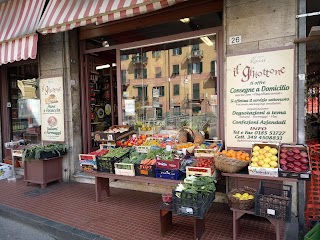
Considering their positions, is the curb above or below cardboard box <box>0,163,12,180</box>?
below

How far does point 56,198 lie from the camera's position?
565 cm

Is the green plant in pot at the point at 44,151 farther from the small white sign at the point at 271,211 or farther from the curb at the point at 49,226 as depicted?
the small white sign at the point at 271,211

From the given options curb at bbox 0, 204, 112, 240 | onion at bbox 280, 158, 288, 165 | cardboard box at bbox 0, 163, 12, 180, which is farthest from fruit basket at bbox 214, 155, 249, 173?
cardboard box at bbox 0, 163, 12, 180

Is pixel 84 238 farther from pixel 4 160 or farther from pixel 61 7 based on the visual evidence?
pixel 4 160

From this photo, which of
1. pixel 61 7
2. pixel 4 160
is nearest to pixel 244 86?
pixel 61 7

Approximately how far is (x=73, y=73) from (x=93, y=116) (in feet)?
5.64

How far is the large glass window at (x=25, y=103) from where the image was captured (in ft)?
27.0

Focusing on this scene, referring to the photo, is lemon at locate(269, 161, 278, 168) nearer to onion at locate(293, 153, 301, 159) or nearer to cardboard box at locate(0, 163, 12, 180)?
onion at locate(293, 153, 301, 159)

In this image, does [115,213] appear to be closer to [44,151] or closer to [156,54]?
[44,151]

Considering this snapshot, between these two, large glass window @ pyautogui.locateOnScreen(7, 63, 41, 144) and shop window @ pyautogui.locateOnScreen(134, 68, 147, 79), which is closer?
shop window @ pyautogui.locateOnScreen(134, 68, 147, 79)

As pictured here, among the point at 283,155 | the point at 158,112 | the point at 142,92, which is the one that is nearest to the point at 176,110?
the point at 158,112

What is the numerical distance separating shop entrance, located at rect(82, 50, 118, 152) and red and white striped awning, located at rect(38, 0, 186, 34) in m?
1.66

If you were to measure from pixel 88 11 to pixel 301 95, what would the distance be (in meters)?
4.26

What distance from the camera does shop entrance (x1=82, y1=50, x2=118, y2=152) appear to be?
7264 millimetres
